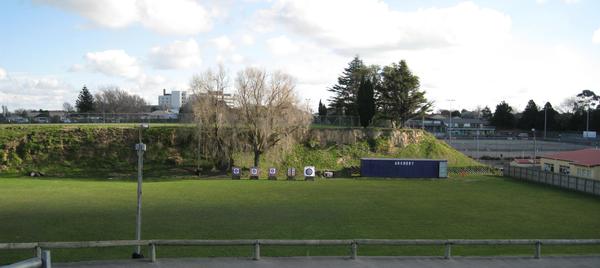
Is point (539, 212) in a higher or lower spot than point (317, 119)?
lower

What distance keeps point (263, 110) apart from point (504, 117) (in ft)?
370

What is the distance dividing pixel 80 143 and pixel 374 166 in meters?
33.6

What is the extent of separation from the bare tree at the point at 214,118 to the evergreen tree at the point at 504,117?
115m

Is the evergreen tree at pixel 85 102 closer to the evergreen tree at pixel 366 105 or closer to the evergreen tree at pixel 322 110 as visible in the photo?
the evergreen tree at pixel 322 110

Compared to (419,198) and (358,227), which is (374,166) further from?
(358,227)

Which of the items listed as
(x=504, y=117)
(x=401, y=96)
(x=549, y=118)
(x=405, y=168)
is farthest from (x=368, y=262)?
(x=504, y=117)

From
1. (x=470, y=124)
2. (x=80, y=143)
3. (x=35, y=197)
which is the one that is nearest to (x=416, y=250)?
(x=35, y=197)

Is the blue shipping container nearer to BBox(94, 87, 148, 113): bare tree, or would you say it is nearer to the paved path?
the paved path

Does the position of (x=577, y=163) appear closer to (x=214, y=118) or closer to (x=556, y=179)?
(x=556, y=179)

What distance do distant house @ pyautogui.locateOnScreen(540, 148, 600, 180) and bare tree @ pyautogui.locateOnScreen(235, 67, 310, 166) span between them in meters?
27.2

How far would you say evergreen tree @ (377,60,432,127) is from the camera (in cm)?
6475

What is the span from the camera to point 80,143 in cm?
5247

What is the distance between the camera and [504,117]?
→ 453 feet

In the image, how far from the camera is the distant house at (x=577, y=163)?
40.5 metres
